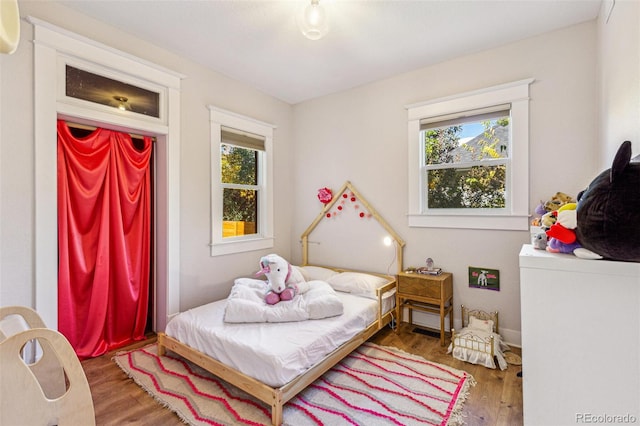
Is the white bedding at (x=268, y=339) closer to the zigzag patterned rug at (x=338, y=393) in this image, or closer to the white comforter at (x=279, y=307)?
the white comforter at (x=279, y=307)

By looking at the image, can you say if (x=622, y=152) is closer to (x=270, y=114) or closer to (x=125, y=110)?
(x=125, y=110)

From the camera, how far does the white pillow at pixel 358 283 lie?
2.97 meters

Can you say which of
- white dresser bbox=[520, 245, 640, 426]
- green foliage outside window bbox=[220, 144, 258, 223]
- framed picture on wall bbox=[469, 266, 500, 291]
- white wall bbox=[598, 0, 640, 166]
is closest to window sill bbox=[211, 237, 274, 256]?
green foliage outside window bbox=[220, 144, 258, 223]

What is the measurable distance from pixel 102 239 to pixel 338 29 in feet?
8.78

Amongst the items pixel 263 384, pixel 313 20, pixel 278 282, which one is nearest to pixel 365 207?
pixel 278 282

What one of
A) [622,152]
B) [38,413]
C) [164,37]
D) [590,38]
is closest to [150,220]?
[164,37]

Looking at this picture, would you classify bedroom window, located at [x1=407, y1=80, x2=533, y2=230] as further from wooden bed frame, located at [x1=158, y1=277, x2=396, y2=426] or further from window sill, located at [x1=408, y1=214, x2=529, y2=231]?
wooden bed frame, located at [x1=158, y1=277, x2=396, y2=426]

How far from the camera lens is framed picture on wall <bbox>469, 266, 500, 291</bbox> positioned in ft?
8.91

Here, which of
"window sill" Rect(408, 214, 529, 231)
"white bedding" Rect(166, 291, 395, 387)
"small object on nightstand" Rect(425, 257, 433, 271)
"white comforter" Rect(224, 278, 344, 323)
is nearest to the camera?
"white bedding" Rect(166, 291, 395, 387)

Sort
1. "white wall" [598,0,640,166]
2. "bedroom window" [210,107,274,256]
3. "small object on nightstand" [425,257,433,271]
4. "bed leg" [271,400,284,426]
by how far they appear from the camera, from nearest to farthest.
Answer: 1. "white wall" [598,0,640,166]
2. "bed leg" [271,400,284,426]
3. "small object on nightstand" [425,257,433,271]
4. "bedroom window" [210,107,274,256]

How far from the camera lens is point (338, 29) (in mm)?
2430

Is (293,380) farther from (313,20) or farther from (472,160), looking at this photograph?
(472,160)

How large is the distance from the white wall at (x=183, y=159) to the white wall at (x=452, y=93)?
47cm

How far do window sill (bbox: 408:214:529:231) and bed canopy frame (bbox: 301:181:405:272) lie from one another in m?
0.24
